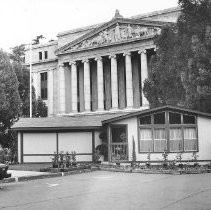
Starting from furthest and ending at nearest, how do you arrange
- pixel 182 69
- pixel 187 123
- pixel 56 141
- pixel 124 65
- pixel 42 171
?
pixel 124 65 < pixel 56 141 < pixel 182 69 < pixel 187 123 < pixel 42 171

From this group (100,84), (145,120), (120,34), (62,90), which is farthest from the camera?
(62,90)

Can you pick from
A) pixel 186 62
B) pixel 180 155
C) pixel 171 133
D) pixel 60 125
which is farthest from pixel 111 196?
pixel 60 125

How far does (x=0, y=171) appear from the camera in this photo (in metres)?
15.1

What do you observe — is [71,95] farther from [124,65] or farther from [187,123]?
[187,123]

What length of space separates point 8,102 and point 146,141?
68.5 ft

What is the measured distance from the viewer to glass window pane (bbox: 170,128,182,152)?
2658 centimetres

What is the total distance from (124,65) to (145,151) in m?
34.8

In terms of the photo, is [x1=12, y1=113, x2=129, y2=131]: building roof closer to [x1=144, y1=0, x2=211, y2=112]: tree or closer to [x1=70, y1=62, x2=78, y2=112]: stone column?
[x1=144, y1=0, x2=211, y2=112]: tree

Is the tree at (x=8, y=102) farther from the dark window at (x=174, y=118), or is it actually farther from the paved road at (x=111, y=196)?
the paved road at (x=111, y=196)

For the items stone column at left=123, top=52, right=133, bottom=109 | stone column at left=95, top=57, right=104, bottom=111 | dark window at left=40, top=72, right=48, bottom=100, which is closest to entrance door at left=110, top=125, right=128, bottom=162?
stone column at left=123, top=52, right=133, bottom=109

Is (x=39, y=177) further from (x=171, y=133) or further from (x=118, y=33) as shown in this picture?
A: (x=118, y=33)

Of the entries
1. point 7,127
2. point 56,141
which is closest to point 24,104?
point 7,127

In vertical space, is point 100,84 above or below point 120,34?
below

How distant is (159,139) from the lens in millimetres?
26812
